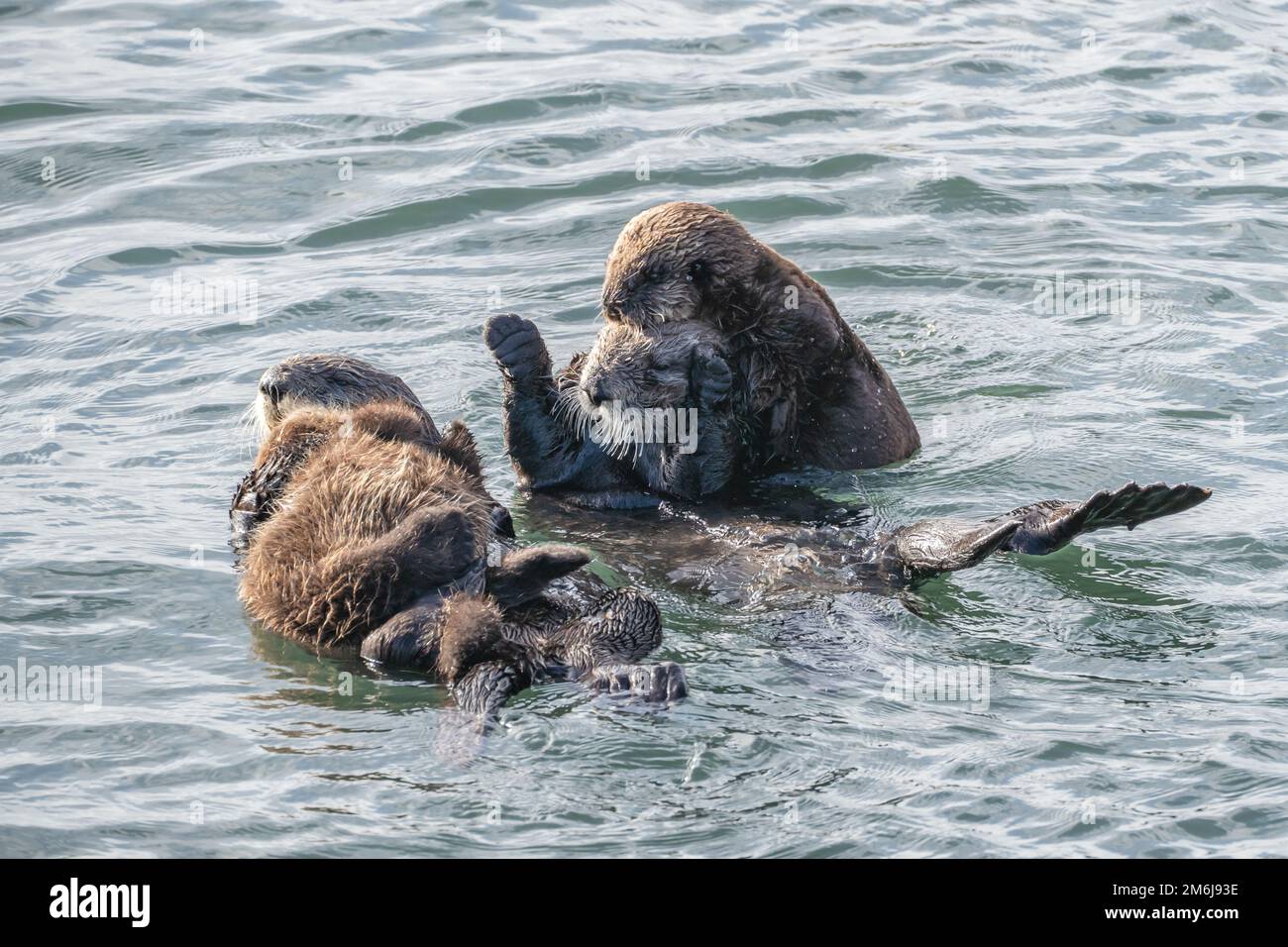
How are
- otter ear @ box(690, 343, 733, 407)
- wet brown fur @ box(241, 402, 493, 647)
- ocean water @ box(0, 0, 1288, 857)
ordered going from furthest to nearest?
1. otter ear @ box(690, 343, 733, 407)
2. wet brown fur @ box(241, 402, 493, 647)
3. ocean water @ box(0, 0, 1288, 857)

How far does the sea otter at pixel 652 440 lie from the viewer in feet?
18.2

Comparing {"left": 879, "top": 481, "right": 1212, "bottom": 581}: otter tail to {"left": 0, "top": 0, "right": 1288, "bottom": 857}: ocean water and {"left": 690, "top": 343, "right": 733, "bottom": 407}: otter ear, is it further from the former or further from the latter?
{"left": 690, "top": 343, "right": 733, "bottom": 407}: otter ear

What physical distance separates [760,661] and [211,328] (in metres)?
4.81

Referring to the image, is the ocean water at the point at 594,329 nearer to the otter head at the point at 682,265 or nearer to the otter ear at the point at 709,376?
the otter ear at the point at 709,376

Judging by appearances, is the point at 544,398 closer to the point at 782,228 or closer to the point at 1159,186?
the point at 782,228

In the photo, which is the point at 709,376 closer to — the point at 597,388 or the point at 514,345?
the point at 597,388

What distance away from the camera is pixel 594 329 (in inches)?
337

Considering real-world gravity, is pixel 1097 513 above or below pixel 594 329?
below

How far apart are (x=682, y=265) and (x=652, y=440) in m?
0.72

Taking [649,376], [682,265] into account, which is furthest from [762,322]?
[649,376]

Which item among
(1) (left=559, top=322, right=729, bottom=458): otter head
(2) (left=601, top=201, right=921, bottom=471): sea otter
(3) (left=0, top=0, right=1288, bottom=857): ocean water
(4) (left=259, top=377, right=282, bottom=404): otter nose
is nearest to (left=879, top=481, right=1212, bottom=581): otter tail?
(3) (left=0, top=0, right=1288, bottom=857): ocean water

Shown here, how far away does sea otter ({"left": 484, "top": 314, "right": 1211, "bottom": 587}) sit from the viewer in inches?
219
